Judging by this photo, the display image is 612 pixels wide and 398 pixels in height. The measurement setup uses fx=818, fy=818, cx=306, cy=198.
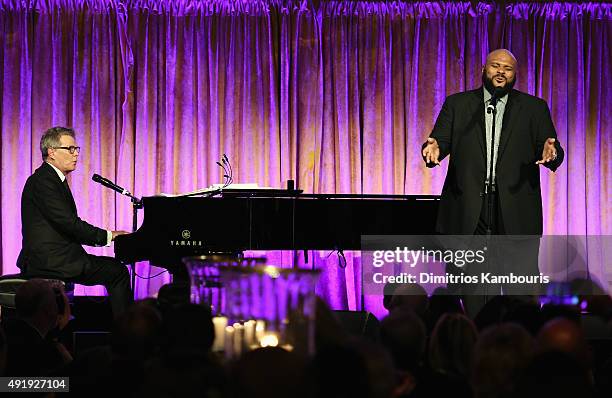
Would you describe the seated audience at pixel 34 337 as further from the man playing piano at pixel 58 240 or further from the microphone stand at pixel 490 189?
the microphone stand at pixel 490 189

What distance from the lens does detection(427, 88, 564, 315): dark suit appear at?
4766mm

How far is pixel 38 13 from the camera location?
7.45m

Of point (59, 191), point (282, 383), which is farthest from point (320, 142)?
point (282, 383)

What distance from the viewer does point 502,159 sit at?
4.77m

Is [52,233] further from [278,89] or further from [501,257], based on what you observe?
[501,257]

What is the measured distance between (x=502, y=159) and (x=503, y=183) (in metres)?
0.14

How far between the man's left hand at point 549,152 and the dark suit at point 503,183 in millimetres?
247

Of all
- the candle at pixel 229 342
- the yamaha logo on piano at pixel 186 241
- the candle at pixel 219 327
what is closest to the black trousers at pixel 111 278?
the yamaha logo on piano at pixel 186 241

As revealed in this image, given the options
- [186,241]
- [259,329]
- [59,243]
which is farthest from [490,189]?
[59,243]

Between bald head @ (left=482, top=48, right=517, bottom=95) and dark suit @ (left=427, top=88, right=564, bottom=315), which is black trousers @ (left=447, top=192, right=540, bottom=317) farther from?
bald head @ (left=482, top=48, right=517, bottom=95)

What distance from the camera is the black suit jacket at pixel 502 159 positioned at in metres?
4.77

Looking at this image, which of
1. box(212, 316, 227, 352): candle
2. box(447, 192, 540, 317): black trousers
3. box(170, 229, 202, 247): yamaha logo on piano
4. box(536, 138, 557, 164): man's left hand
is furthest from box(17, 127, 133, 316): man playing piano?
box(212, 316, 227, 352): candle

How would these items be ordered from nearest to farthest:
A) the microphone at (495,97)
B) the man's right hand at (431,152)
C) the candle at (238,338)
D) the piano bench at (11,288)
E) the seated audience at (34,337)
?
1. the candle at (238,338)
2. the seated audience at (34,337)
3. the microphone at (495,97)
4. the man's right hand at (431,152)
5. the piano bench at (11,288)

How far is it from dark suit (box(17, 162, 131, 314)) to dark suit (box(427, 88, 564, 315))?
7.68 ft
